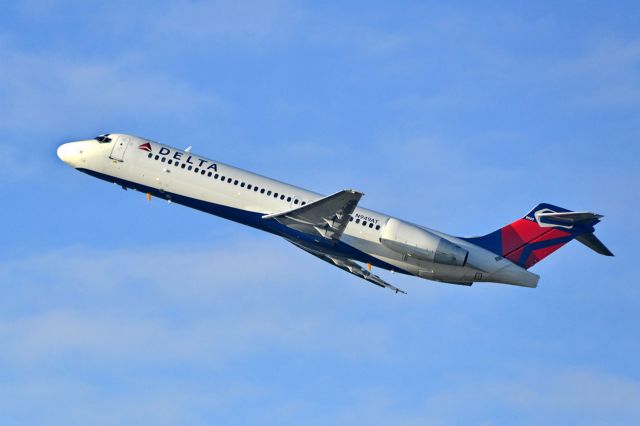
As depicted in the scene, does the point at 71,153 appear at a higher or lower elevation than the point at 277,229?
higher

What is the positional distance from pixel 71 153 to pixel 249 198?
9.42m

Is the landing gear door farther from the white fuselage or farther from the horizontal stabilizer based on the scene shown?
the horizontal stabilizer

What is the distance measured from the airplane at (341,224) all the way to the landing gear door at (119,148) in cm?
5

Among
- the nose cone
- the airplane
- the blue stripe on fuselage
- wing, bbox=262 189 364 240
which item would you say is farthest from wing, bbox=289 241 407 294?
the nose cone

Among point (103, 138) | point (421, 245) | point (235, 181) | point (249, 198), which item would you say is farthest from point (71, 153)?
point (421, 245)

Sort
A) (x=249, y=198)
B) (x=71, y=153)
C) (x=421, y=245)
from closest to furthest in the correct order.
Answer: (x=421, y=245) → (x=249, y=198) → (x=71, y=153)

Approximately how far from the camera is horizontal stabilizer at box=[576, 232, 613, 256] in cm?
4288

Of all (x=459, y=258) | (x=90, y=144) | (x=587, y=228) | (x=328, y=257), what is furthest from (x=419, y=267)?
(x=90, y=144)

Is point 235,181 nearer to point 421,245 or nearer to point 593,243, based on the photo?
point 421,245

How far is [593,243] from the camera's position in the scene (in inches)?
1702

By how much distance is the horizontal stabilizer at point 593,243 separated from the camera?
4288 centimetres

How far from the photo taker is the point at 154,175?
4541 centimetres

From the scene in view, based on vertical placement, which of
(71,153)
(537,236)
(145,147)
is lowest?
(71,153)

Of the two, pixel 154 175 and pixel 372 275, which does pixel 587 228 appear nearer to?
pixel 372 275
